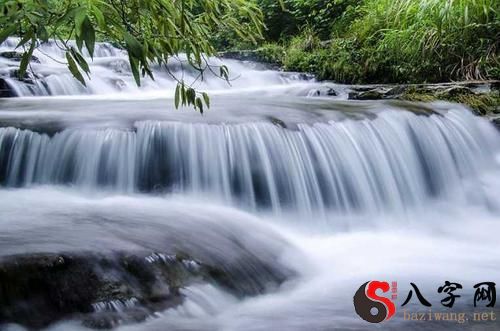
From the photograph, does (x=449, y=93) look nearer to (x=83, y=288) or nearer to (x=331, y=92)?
(x=331, y=92)

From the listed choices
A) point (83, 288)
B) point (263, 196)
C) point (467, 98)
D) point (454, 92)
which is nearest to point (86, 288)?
→ point (83, 288)

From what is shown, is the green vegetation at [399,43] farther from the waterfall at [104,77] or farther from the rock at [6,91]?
the rock at [6,91]

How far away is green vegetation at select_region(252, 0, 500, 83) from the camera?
7.11 meters

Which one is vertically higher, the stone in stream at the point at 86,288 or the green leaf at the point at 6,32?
the green leaf at the point at 6,32

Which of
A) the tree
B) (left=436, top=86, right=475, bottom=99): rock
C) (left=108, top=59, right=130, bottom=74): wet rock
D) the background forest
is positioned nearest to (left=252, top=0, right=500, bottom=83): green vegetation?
the background forest

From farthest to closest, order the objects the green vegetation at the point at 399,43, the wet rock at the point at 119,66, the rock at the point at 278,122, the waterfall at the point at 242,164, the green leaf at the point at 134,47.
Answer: the wet rock at the point at 119,66 → the green vegetation at the point at 399,43 → the rock at the point at 278,122 → the waterfall at the point at 242,164 → the green leaf at the point at 134,47

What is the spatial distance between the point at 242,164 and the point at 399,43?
14.5 feet

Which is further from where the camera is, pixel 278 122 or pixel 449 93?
pixel 449 93

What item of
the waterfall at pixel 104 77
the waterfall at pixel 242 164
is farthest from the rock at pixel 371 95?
the waterfall at pixel 242 164

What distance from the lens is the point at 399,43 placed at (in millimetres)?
7898

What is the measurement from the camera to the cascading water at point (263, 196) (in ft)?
9.09

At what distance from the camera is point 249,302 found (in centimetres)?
276

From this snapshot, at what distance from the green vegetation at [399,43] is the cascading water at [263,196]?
1410mm

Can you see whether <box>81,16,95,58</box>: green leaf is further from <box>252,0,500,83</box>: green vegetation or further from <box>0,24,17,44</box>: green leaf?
<box>252,0,500,83</box>: green vegetation
